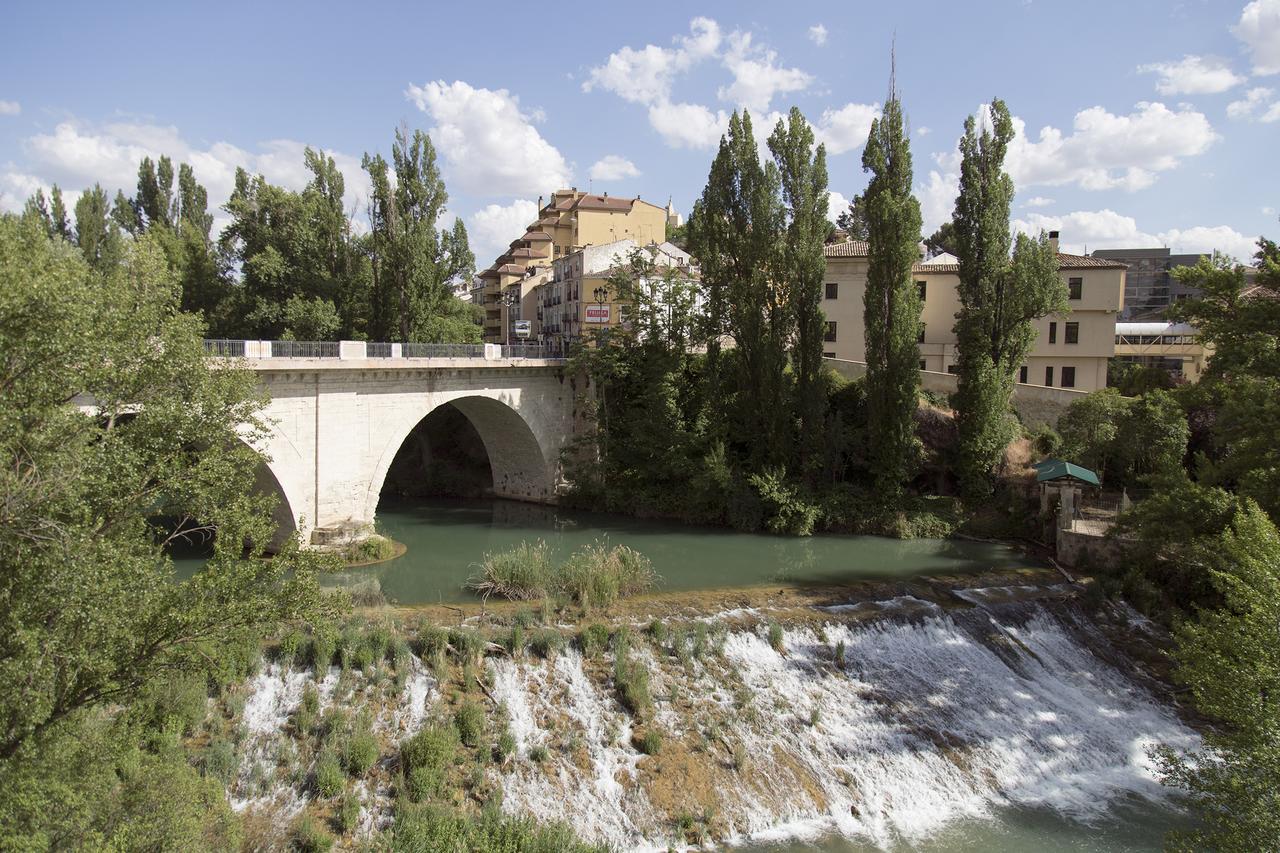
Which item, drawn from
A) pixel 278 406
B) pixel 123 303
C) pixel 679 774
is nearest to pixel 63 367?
pixel 123 303

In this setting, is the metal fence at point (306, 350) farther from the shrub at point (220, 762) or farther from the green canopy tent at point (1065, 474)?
the green canopy tent at point (1065, 474)

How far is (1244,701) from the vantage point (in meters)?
9.83

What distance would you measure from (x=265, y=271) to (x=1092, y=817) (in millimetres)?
34975

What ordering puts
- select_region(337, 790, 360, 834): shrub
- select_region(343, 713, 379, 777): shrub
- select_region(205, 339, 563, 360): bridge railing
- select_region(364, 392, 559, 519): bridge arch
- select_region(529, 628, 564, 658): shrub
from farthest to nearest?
select_region(364, 392, 559, 519): bridge arch, select_region(205, 339, 563, 360): bridge railing, select_region(529, 628, 564, 658): shrub, select_region(343, 713, 379, 777): shrub, select_region(337, 790, 360, 834): shrub

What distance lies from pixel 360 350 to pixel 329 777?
520 inches

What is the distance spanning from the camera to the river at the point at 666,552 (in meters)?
20.8

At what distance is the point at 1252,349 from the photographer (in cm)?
1541

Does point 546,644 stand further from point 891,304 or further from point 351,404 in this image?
point 891,304

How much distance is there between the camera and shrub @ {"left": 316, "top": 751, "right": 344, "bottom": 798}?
1107cm

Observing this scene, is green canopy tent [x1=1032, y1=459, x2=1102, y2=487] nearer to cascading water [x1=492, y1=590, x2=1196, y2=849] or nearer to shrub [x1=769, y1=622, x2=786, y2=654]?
cascading water [x1=492, y1=590, x2=1196, y2=849]

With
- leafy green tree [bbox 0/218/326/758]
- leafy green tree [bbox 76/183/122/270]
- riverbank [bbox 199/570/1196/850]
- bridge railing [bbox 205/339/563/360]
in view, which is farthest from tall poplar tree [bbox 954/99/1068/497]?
leafy green tree [bbox 76/183/122/270]

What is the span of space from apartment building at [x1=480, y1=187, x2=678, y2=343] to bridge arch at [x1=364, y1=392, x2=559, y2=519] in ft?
66.8

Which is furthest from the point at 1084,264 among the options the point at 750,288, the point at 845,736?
the point at 845,736

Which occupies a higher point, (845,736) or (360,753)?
(360,753)
